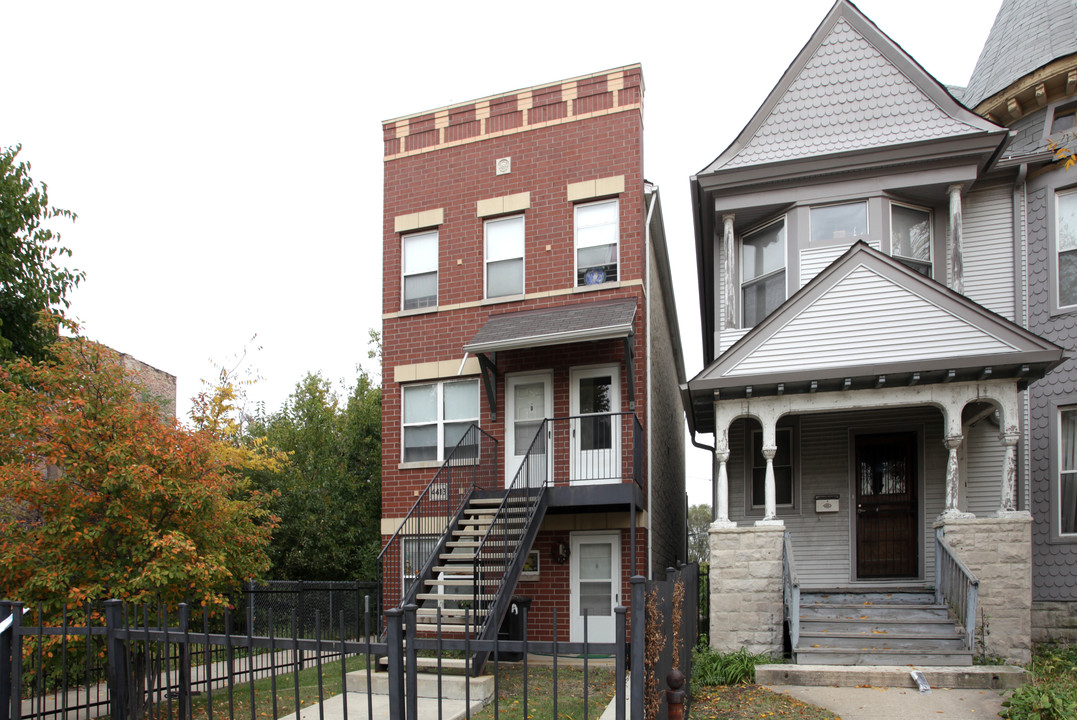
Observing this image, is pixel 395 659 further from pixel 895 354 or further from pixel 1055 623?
pixel 1055 623

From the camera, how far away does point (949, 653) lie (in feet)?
32.8

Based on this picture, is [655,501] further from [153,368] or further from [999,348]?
[153,368]

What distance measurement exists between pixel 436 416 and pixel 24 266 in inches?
360

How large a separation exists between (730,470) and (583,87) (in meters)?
7.53

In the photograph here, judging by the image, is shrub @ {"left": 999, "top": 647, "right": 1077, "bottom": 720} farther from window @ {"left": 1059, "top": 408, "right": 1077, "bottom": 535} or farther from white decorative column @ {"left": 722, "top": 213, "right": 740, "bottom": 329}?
white decorative column @ {"left": 722, "top": 213, "right": 740, "bottom": 329}

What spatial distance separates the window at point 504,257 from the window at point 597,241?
119 cm

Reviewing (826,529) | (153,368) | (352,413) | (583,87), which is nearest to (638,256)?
(583,87)

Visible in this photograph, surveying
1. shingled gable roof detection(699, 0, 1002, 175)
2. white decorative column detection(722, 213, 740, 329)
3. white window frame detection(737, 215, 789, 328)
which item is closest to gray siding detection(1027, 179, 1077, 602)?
shingled gable roof detection(699, 0, 1002, 175)

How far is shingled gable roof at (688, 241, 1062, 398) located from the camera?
1109 cm

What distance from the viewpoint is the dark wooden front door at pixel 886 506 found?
1343 cm

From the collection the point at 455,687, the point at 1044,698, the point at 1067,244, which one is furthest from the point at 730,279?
the point at 1044,698

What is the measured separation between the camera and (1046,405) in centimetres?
1300

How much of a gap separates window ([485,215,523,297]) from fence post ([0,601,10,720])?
10.8 m

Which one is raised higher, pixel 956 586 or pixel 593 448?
pixel 593 448
